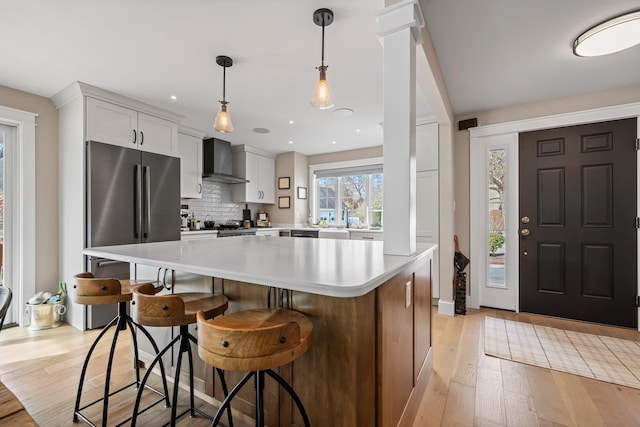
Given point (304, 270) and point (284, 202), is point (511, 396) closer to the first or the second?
point (304, 270)

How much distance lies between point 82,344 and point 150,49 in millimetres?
2571

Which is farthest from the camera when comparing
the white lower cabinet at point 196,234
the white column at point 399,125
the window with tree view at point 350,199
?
the window with tree view at point 350,199

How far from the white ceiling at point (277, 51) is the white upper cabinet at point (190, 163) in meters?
0.82

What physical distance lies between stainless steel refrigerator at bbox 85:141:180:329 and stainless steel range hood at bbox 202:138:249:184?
1.01 m

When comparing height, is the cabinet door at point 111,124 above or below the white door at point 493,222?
above

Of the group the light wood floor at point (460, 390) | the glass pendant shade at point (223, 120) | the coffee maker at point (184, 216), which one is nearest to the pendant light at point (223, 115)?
the glass pendant shade at point (223, 120)

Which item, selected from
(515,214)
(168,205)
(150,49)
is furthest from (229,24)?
(515,214)

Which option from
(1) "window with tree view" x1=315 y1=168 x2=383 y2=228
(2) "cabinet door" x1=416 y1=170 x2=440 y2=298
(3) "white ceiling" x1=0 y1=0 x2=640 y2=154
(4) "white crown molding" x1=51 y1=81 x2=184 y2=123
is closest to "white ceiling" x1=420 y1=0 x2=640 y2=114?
(3) "white ceiling" x1=0 y1=0 x2=640 y2=154

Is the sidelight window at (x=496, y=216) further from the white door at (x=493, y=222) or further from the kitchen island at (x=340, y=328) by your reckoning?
the kitchen island at (x=340, y=328)

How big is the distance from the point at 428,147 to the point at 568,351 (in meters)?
2.40

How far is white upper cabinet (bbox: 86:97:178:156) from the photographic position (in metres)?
2.92

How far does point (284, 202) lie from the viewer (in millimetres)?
5734

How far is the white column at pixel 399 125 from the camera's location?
1.50 m

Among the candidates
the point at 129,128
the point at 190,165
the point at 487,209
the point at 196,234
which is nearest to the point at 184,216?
the point at 196,234
